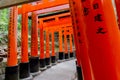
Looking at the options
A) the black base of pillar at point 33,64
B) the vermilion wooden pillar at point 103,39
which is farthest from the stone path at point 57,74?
the vermilion wooden pillar at point 103,39

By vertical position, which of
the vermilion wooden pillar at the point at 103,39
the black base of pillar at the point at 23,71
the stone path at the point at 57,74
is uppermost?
the vermilion wooden pillar at the point at 103,39

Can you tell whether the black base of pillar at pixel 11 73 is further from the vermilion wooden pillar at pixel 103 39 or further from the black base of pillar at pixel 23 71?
the vermilion wooden pillar at pixel 103 39

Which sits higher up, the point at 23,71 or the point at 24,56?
the point at 24,56

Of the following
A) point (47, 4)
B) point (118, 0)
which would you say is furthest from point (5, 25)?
point (118, 0)

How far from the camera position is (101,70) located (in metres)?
0.94

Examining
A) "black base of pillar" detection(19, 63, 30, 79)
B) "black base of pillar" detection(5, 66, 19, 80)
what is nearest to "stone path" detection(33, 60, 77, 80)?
"black base of pillar" detection(19, 63, 30, 79)

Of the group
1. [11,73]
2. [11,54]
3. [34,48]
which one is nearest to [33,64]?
[34,48]

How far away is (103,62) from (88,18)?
0.28 metres

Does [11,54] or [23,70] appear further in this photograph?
[23,70]

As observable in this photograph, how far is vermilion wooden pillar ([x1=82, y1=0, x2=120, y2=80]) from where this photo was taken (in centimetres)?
92

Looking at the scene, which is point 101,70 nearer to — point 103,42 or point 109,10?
point 103,42

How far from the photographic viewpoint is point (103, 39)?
37.0 inches

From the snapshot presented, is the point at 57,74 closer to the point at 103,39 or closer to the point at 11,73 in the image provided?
the point at 11,73

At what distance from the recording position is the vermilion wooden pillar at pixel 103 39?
924 mm
